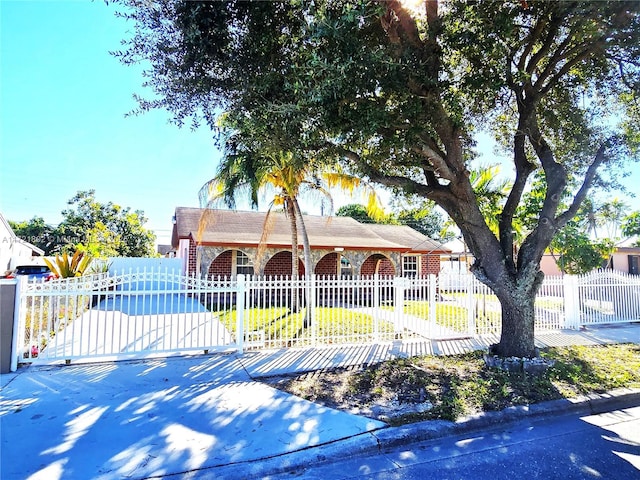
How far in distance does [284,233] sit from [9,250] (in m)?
25.2

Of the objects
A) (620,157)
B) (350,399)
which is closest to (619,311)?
(620,157)

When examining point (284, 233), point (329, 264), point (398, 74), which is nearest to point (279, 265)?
point (284, 233)

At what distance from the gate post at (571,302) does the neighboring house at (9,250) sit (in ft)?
109

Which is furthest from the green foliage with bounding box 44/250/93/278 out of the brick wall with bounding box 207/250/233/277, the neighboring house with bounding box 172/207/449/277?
the brick wall with bounding box 207/250/233/277

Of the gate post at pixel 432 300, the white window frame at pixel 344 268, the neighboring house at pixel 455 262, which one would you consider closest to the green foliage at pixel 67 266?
the white window frame at pixel 344 268

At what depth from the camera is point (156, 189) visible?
115 feet

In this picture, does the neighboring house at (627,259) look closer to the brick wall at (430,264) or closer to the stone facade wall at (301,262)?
the brick wall at (430,264)

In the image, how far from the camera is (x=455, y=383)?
570cm

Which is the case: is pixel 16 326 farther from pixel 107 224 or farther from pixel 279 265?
pixel 107 224

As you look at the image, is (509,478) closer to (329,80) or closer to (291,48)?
(329,80)

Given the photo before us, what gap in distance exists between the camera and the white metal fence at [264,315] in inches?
258

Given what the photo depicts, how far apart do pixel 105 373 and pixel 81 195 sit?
3840 centimetres

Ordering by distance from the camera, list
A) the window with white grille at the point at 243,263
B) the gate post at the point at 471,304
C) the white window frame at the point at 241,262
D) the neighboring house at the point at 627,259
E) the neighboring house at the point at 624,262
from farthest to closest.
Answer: the neighboring house at the point at 624,262
the neighboring house at the point at 627,259
the window with white grille at the point at 243,263
the white window frame at the point at 241,262
the gate post at the point at 471,304

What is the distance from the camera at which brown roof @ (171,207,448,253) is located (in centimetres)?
1757
